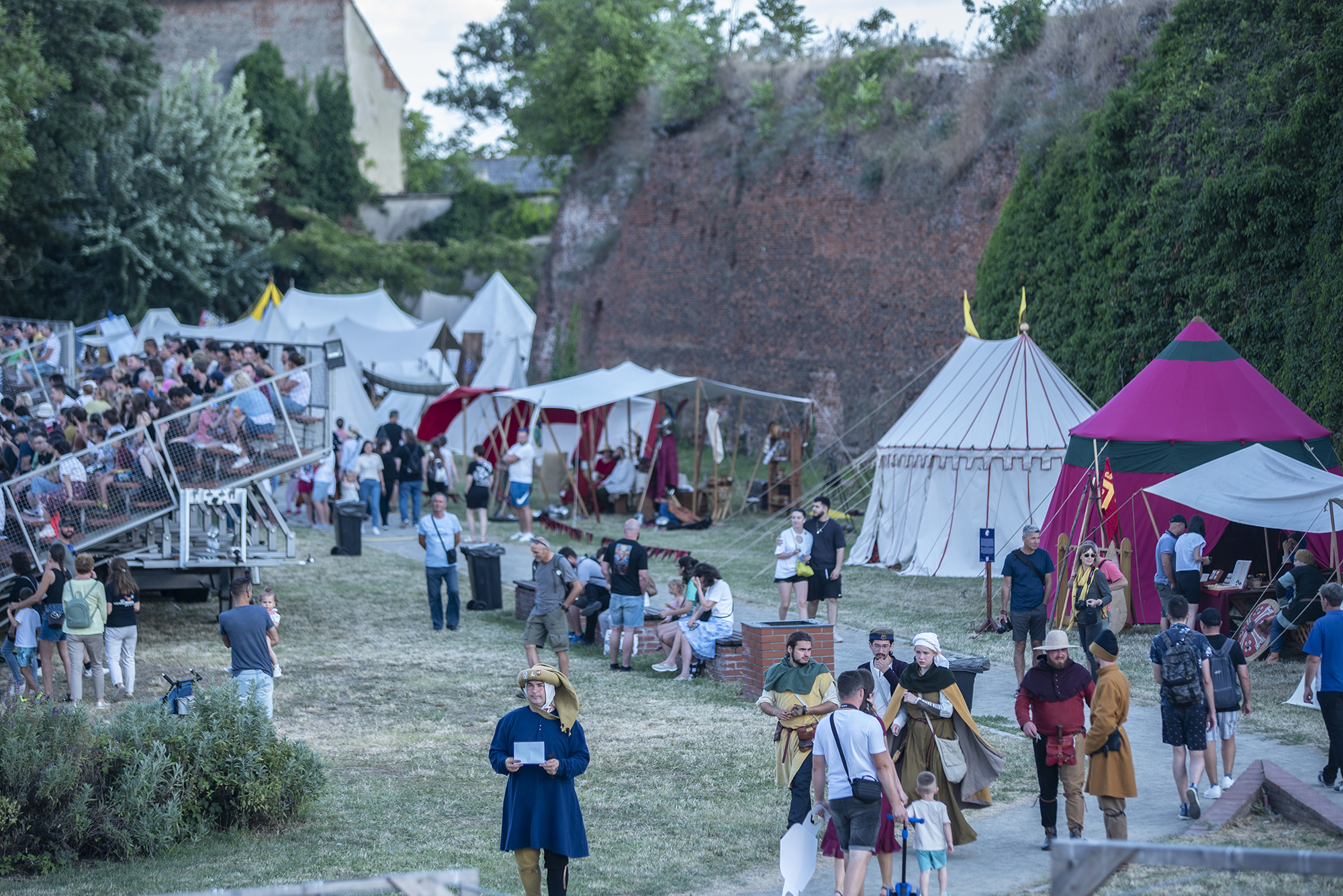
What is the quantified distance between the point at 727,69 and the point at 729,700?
23.1 m

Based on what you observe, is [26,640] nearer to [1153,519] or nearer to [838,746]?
[838,746]

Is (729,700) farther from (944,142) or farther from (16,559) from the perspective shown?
(944,142)

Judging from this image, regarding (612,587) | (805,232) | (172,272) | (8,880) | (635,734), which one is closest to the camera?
(8,880)

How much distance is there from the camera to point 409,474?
22047 mm

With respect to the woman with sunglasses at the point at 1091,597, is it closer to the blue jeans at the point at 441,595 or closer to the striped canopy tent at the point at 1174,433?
the striped canopy tent at the point at 1174,433

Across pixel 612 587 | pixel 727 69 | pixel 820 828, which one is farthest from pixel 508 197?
pixel 820 828

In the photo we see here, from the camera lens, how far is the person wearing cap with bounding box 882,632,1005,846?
703 cm

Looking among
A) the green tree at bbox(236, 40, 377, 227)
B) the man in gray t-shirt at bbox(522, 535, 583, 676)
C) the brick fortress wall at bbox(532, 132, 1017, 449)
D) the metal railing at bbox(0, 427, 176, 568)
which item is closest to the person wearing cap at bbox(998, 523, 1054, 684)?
the man in gray t-shirt at bbox(522, 535, 583, 676)

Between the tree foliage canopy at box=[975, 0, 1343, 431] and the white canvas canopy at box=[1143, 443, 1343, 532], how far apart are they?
2.31 m

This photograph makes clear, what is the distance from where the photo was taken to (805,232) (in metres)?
28.6

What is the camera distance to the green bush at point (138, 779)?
733cm

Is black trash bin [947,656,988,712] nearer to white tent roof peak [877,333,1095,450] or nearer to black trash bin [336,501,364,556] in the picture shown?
→ white tent roof peak [877,333,1095,450]

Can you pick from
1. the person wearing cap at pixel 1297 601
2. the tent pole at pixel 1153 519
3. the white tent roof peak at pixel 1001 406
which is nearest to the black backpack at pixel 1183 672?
the person wearing cap at pixel 1297 601

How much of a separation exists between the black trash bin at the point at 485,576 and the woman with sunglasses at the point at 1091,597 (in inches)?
278
